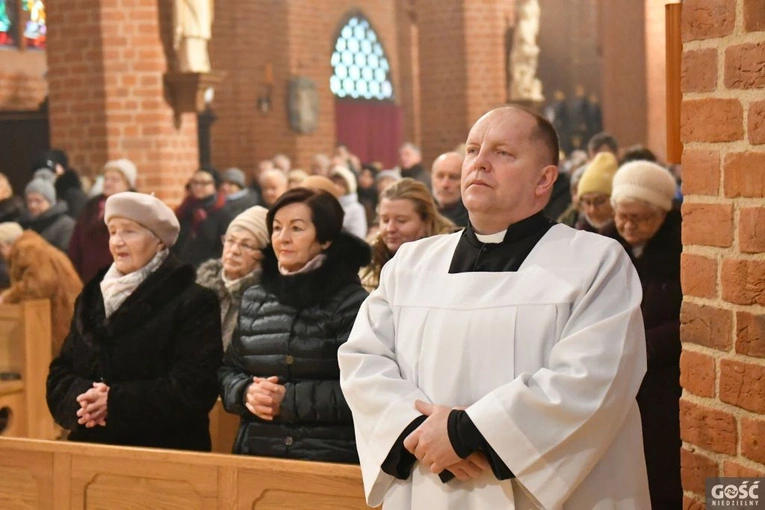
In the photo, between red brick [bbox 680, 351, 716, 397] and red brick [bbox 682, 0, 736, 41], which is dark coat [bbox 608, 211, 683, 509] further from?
red brick [bbox 682, 0, 736, 41]

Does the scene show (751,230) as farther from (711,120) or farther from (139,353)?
(139,353)

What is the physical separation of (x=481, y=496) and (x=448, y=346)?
0.34 m

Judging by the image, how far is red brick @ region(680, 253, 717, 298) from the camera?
7.72ft

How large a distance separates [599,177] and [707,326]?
10.2ft

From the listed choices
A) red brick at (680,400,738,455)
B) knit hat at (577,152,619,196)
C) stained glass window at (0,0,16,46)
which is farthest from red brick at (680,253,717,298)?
stained glass window at (0,0,16,46)

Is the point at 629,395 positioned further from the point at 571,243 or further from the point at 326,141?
the point at 326,141

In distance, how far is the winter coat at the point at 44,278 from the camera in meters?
6.25

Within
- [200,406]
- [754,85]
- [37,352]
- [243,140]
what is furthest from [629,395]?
[243,140]

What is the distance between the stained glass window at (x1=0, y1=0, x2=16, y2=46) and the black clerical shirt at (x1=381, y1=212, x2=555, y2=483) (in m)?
15.2

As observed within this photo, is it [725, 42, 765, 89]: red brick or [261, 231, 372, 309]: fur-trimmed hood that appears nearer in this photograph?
[725, 42, 765, 89]: red brick

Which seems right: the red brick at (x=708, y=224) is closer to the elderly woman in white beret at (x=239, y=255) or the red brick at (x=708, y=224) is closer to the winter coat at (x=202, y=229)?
the elderly woman in white beret at (x=239, y=255)

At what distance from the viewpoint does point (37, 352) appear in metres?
5.96

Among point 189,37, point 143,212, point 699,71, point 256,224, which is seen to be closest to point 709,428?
point 699,71

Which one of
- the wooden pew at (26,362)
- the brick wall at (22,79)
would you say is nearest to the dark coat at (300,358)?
the wooden pew at (26,362)
